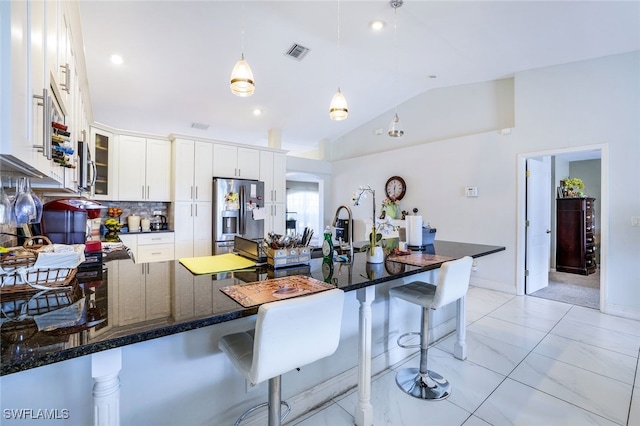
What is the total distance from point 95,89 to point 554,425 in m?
5.66

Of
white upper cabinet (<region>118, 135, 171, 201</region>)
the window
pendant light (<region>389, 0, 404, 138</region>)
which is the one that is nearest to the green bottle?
pendant light (<region>389, 0, 404, 138</region>)

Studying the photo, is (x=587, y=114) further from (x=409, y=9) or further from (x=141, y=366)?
(x=141, y=366)

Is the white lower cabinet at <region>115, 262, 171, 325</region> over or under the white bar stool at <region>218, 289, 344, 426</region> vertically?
over

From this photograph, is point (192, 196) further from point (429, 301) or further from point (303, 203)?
point (303, 203)

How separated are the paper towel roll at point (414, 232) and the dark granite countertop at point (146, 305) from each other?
0.69 metres

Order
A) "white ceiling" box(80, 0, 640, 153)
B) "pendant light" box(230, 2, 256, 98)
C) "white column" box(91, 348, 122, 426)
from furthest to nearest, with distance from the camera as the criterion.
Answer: "white ceiling" box(80, 0, 640, 153)
"pendant light" box(230, 2, 256, 98)
"white column" box(91, 348, 122, 426)

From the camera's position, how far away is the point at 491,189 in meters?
4.40

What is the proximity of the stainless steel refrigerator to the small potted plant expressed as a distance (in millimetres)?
5882

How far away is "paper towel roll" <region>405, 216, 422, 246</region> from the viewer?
2494mm

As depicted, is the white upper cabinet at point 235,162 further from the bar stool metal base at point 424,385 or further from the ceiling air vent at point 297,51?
the bar stool metal base at point 424,385

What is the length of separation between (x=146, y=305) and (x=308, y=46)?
361 cm

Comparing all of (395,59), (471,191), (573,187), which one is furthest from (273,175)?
(573,187)

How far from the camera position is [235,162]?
4953mm

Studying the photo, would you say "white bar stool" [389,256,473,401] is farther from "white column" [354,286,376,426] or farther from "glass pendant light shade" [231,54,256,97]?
"glass pendant light shade" [231,54,256,97]
